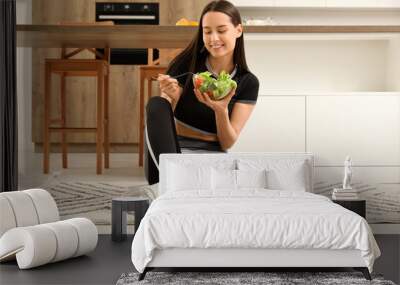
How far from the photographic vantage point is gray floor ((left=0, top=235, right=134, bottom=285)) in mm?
3711

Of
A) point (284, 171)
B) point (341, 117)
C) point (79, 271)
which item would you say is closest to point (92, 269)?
point (79, 271)

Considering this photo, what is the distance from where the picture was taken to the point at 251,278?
3.71 m

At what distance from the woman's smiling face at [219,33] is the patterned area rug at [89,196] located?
1.13 metres

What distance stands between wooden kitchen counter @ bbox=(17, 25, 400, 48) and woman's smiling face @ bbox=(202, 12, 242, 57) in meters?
0.10

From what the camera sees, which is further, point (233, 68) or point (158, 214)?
point (233, 68)

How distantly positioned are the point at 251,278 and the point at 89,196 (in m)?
2.37

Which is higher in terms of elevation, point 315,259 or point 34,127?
point 34,127

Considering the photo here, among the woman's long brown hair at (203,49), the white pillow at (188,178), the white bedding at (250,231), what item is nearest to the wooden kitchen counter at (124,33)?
the woman's long brown hair at (203,49)

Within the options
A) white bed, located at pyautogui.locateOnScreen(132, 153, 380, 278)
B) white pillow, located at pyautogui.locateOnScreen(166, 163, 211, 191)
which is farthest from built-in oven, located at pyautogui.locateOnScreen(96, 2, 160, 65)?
white bed, located at pyautogui.locateOnScreen(132, 153, 380, 278)

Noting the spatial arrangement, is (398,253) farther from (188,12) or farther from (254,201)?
(188,12)

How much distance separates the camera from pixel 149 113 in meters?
5.25

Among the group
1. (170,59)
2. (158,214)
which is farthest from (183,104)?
(158,214)

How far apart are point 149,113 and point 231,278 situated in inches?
71.6

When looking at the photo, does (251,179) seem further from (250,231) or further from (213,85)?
(250,231)
